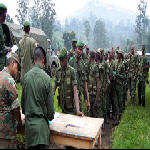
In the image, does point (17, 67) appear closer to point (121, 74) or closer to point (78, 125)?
point (78, 125)

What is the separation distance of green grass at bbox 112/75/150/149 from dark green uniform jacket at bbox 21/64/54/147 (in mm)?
2266

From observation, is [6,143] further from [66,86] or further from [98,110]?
[98,110]

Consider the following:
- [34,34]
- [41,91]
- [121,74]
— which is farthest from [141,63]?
[34,34]

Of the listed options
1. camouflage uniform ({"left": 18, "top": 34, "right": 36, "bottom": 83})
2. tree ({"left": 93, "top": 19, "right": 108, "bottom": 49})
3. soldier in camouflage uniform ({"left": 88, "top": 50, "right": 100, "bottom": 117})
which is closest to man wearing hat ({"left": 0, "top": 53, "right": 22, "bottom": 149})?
camouflage uniform ({"left": 18, "top": 34, "right": 36, "bottom": 83})

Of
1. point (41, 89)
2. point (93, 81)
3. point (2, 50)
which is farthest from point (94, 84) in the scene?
point (41, 89)

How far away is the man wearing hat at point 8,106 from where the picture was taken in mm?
2553

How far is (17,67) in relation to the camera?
276 centimetres

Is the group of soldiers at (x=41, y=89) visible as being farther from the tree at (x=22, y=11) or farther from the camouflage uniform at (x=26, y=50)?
the tree at (x=22, y=11)

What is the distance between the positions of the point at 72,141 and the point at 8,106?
0.94 meters

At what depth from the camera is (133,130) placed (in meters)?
5.15

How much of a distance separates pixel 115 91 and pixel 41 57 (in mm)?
4294

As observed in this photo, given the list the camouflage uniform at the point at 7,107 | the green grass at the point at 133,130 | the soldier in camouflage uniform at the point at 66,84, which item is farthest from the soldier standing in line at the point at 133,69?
the camouflage uniform at the point at 7,107

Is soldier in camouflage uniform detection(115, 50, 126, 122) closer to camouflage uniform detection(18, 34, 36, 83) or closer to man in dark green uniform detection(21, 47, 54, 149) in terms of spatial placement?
camouflage uniform detection(18, 34, 36, 83)

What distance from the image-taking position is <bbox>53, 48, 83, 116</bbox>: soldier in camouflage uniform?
3545 millimetres
